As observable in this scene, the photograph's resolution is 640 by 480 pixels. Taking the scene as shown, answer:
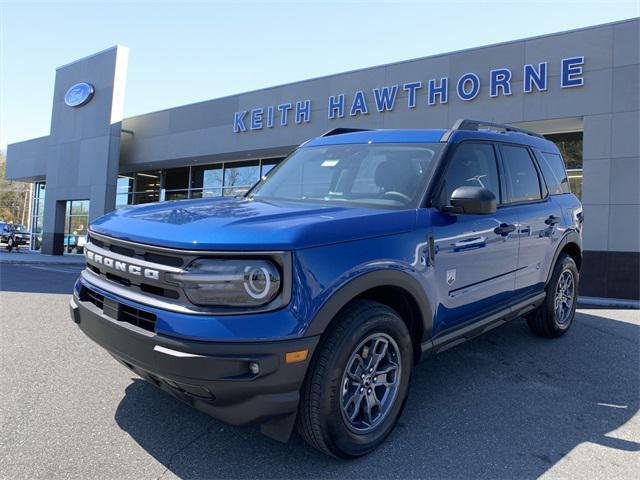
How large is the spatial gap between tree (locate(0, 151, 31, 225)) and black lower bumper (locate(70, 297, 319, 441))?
3395 inches

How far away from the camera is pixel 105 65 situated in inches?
860

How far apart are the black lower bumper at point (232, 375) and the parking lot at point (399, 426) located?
0.43 metres

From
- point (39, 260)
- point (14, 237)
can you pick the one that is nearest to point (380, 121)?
point (39, 260)

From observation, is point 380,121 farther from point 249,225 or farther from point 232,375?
point 232,375

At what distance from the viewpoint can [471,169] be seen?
12.1 feet

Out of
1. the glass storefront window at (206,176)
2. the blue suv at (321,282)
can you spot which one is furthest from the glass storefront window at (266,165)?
the blue suv at (321,282)

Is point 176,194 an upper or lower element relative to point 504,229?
upper

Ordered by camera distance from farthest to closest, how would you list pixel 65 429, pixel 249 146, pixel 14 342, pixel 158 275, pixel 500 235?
pixel 249 146
pixel 14 342
pixel 500 235
pixel 65 429
pixel 158 275

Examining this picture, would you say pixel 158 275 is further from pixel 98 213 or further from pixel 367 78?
pixel 98 213

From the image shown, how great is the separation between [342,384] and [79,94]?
79.4ft

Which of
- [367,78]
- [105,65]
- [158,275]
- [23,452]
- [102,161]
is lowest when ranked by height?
[23,452]

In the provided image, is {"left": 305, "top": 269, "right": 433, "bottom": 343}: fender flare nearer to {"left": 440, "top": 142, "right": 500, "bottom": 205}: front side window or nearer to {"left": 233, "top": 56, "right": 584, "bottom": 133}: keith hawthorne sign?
{"left": 440, "top": 142, "right": 500, "bottom": 205}: front side window

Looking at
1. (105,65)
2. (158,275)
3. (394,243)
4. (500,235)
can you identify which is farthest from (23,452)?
(105,65)

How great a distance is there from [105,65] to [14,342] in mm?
20451
